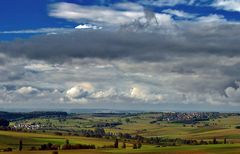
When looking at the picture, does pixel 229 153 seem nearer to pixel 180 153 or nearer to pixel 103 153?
pixel 180 153

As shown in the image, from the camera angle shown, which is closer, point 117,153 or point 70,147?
point 117,153

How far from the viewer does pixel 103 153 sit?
158 metres

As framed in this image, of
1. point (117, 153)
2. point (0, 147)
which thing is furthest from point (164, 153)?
point (0, 147)

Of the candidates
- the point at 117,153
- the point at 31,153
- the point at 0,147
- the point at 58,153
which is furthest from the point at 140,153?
the point at 0,147

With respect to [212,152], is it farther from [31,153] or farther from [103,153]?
[31,153]

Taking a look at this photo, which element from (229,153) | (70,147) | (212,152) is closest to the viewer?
(229,153)

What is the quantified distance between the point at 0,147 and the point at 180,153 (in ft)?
303

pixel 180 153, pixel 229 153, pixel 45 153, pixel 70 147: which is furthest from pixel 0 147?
pixel 229 153

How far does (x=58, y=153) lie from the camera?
161 m

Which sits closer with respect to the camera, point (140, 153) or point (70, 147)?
point (140, 153)

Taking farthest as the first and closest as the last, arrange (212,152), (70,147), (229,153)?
(70,147) → (212,152) → (229,153)

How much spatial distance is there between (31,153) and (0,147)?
149 feet

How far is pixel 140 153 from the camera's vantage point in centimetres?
15562

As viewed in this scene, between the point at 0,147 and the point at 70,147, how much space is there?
33.9 m
